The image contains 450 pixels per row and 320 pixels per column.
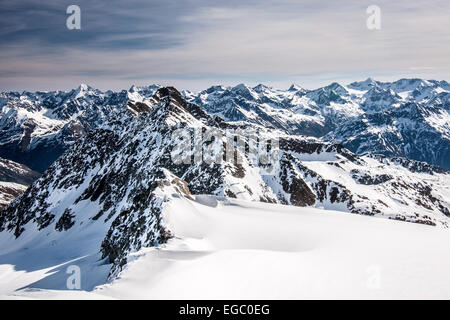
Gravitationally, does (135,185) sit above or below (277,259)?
below

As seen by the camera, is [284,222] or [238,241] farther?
[284,222]

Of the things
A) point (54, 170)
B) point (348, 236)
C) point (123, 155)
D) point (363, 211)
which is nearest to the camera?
point (348, 236)

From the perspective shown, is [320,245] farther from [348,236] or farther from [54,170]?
[54,170]

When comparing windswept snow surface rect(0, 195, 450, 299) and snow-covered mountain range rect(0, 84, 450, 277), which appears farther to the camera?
snow-covered mountain range rect(0, 84, 450, 277)

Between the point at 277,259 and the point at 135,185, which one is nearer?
the point at 277,259

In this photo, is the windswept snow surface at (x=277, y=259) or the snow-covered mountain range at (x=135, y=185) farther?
the snow-covered mountain range at (x=135, y=185)

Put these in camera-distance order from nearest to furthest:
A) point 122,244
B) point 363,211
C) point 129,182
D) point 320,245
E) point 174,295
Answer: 1. point 174,295
2. point 320,245
3. point 122,244
4. point 129,182
5. point 363,211
